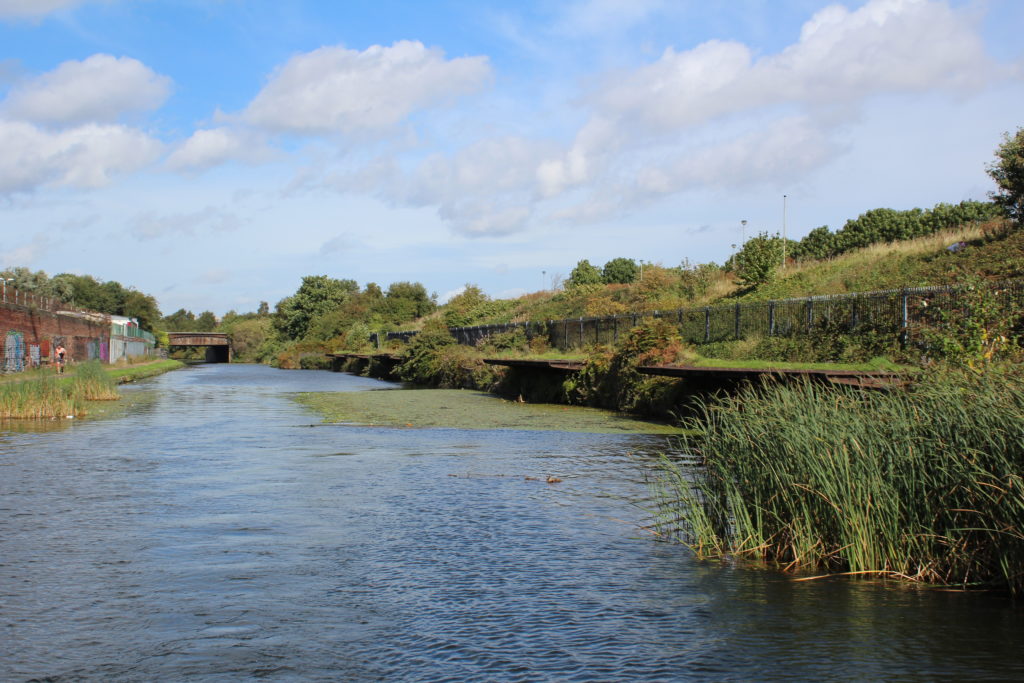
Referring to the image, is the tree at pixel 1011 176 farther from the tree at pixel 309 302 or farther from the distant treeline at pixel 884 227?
the tree at pixel 309 302

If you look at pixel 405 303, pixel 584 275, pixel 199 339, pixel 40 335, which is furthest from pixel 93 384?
pixel 199 339

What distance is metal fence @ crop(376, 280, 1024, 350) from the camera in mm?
19688

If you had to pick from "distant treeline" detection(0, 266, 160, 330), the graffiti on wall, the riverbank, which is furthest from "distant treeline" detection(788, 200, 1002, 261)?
"distant treeline" detection(0, 266, 160, 330)

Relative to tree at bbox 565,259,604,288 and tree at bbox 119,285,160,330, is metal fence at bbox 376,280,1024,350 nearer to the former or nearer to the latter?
tree at bbox 565,259,604,288

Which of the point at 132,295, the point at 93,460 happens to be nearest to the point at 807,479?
the point at 93,460

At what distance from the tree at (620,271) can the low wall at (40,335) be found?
38434 millimetres

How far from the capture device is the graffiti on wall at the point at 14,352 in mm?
42344

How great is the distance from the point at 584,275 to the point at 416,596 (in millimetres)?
61849

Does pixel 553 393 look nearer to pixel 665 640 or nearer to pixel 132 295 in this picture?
pixel 665 640

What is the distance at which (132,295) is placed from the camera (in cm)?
12938

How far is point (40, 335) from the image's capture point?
49.8 m

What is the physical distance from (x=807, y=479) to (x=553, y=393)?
2450cm

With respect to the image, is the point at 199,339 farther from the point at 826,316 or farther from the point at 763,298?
the point at 826,316

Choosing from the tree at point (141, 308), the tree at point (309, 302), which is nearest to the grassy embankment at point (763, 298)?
the tree at point (309, 302)
